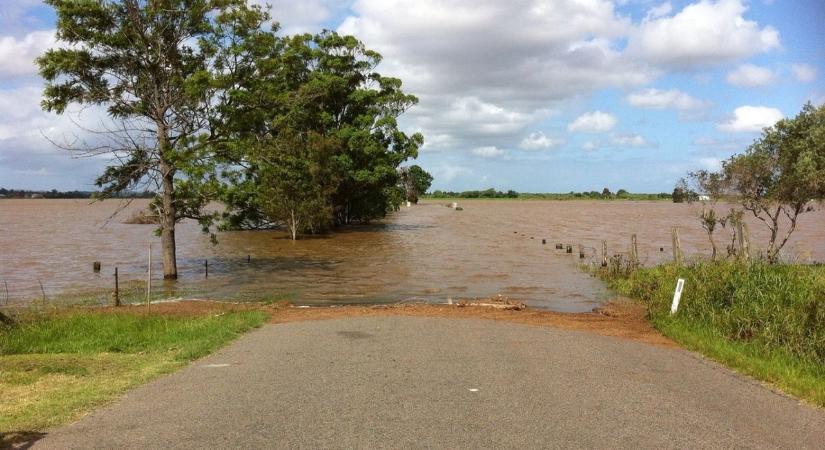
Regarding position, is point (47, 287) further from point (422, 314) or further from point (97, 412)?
point (97, 412)

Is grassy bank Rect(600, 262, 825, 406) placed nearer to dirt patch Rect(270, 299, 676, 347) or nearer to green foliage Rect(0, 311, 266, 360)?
dirt patch Rect(270, 299, 676, 347)

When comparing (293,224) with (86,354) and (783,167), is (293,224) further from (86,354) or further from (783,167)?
(86,354)

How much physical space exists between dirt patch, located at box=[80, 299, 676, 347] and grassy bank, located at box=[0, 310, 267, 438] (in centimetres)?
97

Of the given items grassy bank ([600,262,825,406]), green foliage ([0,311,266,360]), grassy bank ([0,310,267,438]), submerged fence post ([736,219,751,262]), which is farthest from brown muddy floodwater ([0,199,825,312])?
grassy bank ([0,310,267,438])

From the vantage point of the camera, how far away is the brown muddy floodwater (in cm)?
2109

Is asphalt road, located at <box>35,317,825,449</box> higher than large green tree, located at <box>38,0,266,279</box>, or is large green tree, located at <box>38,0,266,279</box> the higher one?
large green tree, located at <box>38,0,266,279</box>


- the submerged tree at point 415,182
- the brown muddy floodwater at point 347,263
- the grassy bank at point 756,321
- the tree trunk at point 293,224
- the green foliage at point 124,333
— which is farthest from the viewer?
the submerged tree at point 415,182

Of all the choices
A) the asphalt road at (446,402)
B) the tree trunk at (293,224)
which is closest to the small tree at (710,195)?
the asphalt road at (446,402)

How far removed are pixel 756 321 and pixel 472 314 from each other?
5590 millimetres

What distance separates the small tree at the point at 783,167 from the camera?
19.6m

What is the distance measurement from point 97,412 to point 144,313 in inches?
307

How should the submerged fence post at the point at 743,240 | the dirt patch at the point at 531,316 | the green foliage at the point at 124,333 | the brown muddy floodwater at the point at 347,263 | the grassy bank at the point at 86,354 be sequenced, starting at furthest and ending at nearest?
1. the brown muddy floodwater at the point at 347,263
2. the submerged fence post at the point at 743,240
3. the dirt patch at the point at 531,316
4. the green foliage at the point at 124,333
5. the grassy bank at the point at 86,354

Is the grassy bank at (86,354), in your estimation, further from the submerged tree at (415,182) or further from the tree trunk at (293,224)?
the submerged tree at (415,182)

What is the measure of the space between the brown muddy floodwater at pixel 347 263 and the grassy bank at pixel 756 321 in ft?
14.8
